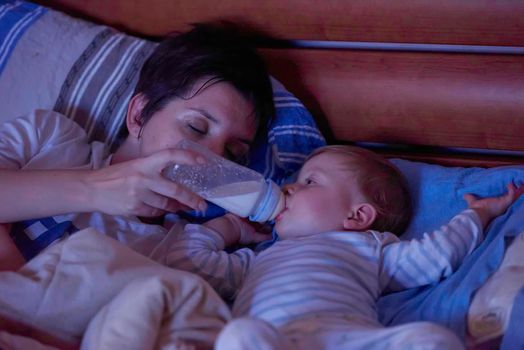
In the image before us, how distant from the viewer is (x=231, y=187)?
1.18 metres

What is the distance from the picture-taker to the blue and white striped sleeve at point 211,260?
122cm

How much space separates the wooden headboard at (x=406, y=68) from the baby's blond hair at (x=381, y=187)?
0.80 ft

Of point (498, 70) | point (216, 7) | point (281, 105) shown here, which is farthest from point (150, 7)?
point (498, 70)

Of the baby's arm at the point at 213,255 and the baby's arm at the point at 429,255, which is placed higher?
the baby's arm at the point at 429,255

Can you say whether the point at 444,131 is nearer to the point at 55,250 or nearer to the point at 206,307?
the point at 206,307

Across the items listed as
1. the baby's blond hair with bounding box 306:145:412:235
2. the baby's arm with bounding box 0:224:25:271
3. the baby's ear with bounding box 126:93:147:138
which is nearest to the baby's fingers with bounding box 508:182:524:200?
the baby's blond hair with bounding box 306:145:412:235

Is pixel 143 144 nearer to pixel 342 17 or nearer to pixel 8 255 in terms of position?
pixel 8 255

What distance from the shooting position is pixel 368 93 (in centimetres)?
159

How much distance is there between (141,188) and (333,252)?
14.5 inches

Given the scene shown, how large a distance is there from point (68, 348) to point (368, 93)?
0.95 metres

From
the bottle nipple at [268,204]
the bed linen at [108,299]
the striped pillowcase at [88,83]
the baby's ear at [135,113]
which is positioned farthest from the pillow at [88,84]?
Result: the bed linen at [108,299]

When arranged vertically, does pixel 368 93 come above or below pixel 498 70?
below

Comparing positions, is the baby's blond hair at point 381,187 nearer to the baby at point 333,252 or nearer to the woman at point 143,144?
the baby at point 333,252

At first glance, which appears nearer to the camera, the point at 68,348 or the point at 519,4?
the point at 68,348
